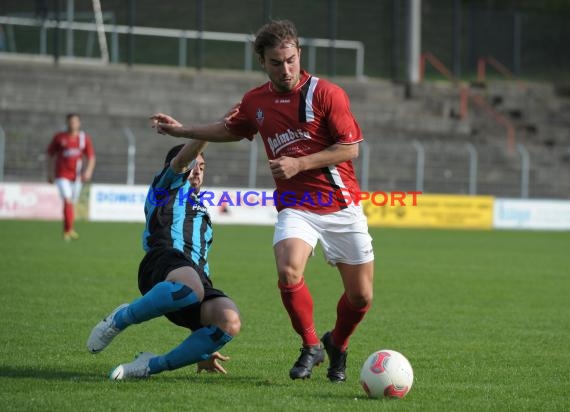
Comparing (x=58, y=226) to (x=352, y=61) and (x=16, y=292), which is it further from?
(x=352, y=61)

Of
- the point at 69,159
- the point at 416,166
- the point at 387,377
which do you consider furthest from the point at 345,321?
the point at 416,166

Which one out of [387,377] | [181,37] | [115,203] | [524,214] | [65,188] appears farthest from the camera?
[181,37]

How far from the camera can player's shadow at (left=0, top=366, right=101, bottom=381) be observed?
633cm

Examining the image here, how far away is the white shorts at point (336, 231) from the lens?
254 inches

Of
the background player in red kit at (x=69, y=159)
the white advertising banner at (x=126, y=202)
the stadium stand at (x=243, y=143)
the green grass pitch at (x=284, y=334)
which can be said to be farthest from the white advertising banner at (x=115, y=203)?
the green grass pitch at (x=284, y=334)

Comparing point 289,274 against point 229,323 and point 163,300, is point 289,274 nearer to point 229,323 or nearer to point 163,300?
point 229,323

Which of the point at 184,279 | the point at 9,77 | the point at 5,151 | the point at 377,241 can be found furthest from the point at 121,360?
the point at 9,77

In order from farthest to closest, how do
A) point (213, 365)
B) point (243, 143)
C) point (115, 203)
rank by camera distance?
point (243, 143), point (115, 203), point (213, 365)

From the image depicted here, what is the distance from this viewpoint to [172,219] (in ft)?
21.7

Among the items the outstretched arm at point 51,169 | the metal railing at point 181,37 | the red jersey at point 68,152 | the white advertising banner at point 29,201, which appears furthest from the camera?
the metal railing at point 181,37

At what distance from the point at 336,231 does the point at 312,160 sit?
0.51 meters

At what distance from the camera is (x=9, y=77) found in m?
30.1

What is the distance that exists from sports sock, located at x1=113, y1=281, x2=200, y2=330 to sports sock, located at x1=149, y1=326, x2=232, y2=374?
20cm

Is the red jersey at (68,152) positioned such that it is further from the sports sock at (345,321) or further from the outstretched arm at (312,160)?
the outstretched arm at (312,160)
